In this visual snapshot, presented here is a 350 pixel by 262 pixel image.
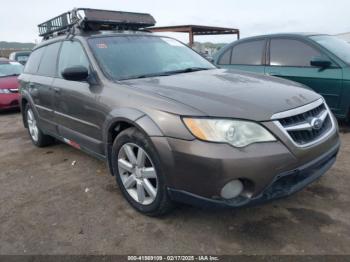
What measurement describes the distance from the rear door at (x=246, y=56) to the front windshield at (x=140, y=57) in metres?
2.01

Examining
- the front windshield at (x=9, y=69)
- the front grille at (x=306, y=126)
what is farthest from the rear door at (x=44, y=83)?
the front windshield at (x=9, y=69)

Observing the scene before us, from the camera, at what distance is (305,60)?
5.29 m

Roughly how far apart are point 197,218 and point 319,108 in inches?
54.5

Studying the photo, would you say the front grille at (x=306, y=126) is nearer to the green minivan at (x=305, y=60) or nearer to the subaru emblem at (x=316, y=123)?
the subaru emblem at (x=316, y=123)

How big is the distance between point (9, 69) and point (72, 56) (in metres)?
6.61

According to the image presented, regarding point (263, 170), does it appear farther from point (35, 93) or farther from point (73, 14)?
point (35, 93)

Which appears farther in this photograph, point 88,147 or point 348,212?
point 88,147

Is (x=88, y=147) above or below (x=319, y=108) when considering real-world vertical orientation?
below

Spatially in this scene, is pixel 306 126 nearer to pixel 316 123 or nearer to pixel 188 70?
pixel 316 123

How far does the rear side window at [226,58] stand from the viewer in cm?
634

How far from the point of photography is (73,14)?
423cm

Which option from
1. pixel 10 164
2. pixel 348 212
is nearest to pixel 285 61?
pixel 348 212

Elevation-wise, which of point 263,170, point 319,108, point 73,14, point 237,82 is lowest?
point 263,170

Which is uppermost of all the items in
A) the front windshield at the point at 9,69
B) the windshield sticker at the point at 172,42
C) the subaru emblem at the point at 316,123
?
the windshield sticker at the point at 172,42
